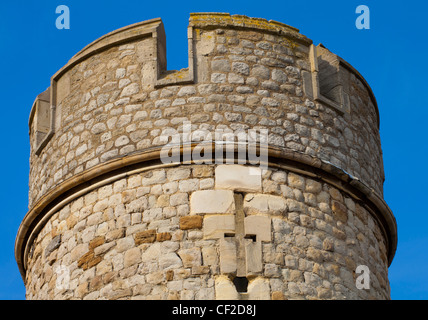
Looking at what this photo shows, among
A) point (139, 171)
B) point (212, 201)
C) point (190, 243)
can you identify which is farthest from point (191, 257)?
point (139, 171)

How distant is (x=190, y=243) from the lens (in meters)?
10.3

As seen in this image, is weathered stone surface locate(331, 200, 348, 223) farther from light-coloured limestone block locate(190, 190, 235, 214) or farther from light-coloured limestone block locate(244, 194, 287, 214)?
light-coloured limestone block locate(190, 190, 235, 214)

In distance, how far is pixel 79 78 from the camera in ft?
38.7

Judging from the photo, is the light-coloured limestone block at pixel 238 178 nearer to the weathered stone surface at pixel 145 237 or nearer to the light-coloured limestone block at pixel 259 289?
the weathered stone surface at pixel 145 237

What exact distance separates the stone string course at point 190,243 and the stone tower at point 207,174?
1 centimetres

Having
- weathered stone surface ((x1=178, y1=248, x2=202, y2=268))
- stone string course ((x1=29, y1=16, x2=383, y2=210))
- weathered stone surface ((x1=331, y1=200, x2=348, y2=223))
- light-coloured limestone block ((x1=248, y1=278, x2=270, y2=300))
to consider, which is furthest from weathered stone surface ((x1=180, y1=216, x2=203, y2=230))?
weathered stone surface ((x1=331, y1=200, x2=348, y2=223))

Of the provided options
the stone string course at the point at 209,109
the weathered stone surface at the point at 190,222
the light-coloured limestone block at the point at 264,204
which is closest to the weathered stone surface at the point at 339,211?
the stone string course at the point at 209,109

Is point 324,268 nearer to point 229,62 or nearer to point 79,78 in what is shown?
point 229,62

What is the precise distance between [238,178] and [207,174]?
265 mm

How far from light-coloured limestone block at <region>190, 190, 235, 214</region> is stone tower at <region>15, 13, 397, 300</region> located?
0.04 ft

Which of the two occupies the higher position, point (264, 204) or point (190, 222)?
point (264, 204)

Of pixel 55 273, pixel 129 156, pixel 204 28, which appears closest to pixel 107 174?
pixel 129 156

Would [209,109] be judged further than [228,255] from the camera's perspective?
Yes

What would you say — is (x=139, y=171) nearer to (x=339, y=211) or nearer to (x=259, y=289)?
(x=259, y=289)
